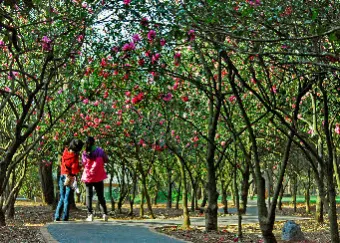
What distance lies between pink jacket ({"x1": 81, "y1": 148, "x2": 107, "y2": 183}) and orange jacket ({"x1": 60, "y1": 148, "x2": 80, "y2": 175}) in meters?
0.26

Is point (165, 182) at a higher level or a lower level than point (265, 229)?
higher

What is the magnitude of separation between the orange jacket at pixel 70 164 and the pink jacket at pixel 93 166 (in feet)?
0.84

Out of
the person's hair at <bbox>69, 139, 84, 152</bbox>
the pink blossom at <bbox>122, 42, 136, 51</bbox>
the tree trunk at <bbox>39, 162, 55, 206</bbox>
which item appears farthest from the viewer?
the tree trunk at <bbox>39, 162, 55, 206</bbox>

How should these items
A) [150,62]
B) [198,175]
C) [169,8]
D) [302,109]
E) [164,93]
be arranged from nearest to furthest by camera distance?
[169,8], [150,62], [164,93], [302,109], [198,175]

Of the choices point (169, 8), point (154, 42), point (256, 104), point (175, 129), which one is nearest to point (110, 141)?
point (175, 129)

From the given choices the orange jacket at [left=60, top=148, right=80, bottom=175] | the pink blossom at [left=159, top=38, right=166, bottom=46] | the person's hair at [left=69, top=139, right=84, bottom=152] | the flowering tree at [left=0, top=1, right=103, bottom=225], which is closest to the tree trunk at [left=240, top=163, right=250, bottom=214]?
the flowering tree at [left=0, top=1, right=103, bottom=225]

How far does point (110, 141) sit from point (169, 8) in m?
12.0

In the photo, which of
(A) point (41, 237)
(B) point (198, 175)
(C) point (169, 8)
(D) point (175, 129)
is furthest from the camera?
(B) point (198, 175)

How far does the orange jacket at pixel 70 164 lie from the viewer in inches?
576

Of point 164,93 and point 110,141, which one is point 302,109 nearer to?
point 164,93

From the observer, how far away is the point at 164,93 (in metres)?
14.6

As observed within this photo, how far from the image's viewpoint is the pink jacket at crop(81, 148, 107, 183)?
1443 cm

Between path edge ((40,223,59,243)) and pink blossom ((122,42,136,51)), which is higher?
pink blossom ((122,42,136,51))

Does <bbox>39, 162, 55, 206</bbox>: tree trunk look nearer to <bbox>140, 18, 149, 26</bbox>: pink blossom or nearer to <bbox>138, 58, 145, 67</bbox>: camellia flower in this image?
<bbox>138, 58, 145, 67</bbox>: camellia flower
